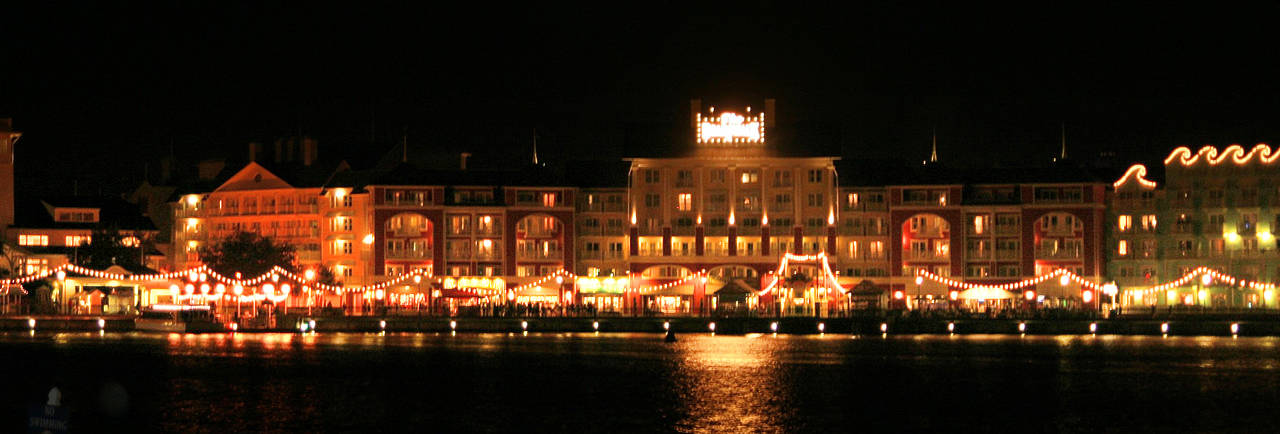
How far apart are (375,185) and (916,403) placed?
7777cm

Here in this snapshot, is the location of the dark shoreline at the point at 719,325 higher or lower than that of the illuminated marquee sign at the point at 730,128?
lower

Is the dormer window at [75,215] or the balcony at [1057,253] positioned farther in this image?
the dormer window at [75,215]

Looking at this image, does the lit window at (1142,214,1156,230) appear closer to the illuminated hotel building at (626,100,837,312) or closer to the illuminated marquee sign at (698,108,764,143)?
the illuminated hotel building at (626,100,837,312)

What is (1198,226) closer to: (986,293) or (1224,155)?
(1224,155)

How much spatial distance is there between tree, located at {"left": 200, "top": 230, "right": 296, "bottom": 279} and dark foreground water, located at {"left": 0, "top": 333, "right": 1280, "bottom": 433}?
28451 millimetres

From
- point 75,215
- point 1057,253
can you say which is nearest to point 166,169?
point 75,215

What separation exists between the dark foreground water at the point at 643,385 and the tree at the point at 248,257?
2845 centimetres

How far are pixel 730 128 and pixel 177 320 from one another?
43225 millimetres

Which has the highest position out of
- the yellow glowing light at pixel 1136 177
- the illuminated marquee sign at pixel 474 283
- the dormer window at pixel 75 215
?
the yellow glowing light at pixel 1136 177

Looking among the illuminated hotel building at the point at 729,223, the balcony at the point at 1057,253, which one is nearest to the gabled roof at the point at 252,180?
the illuminated hotel building at the point at 729,223

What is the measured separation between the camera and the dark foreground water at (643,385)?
6138 cm

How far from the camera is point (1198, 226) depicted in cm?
13688

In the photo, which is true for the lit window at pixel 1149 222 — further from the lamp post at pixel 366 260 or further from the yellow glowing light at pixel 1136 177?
the lamp post at pixel 366 260

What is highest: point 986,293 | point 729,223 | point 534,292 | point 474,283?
point 729,223
